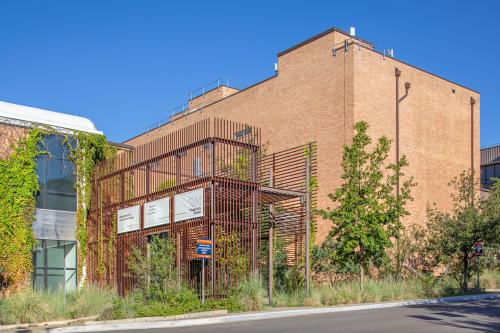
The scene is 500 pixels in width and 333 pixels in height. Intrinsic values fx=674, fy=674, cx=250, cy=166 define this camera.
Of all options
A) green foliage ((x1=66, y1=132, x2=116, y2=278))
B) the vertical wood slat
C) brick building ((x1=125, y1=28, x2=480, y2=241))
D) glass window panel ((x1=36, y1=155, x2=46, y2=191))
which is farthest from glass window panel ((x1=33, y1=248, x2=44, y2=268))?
brick building ((x1=125, y1=28, x2=480, y2=241))

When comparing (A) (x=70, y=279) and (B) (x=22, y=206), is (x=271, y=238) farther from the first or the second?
(B) (x=22, y=206)

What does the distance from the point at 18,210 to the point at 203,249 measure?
12557 millimetres

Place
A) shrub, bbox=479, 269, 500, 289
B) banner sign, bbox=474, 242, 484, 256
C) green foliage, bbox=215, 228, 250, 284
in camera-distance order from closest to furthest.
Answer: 1. green foliage, bbox=215, 228, 250, 284
2. banner sign, bbox=474, 242, 484, 256
3. shrub, bbox=479, 269, 500, 289

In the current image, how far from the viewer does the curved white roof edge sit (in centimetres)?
3133

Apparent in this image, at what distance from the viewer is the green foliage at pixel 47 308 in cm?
2111

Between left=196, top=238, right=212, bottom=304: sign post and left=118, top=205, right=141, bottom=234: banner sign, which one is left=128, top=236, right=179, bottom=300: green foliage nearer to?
left=196, top=238, right=212, bottom=304: sign post

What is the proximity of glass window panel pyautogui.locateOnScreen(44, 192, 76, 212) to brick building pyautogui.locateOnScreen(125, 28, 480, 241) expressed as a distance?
12.7 metres

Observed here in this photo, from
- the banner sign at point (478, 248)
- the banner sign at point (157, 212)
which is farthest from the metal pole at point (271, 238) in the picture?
the banner sign at point (478, 248)

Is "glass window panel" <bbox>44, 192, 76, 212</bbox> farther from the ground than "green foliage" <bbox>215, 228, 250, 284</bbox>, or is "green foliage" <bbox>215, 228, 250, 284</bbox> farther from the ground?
"glass window panel" <bbox>44, 192, 76, 212</bbox>

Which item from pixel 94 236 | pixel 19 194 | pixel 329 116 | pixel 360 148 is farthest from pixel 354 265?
pixel 19 194

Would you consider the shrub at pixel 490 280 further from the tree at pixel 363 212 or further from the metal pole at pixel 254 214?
the metal pole at pixel 254 214

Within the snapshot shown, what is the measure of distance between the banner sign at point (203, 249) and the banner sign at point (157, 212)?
478 cm

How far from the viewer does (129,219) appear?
28578 mm

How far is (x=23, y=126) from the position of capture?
3119 centimetres
